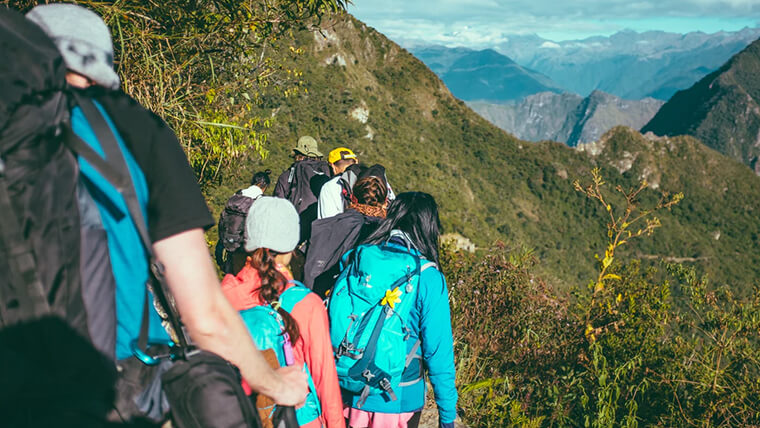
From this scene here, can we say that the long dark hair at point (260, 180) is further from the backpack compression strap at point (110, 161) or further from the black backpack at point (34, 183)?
the black backpack at point (34, 183)

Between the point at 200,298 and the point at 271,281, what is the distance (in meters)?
0.87

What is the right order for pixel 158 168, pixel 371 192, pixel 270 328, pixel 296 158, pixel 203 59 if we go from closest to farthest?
1. pixel 158 168
2. pixel 270 328
3. pixel 371 192
4. pixel 203 59
5. pixel 296 158

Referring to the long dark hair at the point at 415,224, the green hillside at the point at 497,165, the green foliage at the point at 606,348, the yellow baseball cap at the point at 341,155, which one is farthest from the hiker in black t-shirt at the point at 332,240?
the green hillside at the point at 497,165

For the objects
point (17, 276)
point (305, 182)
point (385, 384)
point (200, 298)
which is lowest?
point (385, 384)

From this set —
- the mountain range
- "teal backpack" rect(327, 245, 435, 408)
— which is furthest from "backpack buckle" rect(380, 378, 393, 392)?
the mountain range

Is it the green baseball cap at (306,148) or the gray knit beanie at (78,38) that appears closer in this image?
the gray knit beanie at (78,38)

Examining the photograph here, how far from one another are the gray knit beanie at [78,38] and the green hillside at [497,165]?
46436 millimetres

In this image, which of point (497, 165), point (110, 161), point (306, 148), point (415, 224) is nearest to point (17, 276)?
point (110, 161)

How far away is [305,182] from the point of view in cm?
462

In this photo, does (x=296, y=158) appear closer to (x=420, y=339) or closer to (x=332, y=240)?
(x=332, y=240)

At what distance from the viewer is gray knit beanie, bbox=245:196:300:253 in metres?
2.05

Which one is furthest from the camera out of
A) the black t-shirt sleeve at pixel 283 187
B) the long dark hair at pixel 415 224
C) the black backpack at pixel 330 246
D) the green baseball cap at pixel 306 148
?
the green baseball cap at pixel 306 148

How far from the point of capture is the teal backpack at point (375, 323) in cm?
227

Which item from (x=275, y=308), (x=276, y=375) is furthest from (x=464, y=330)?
(x=276, y=375)
